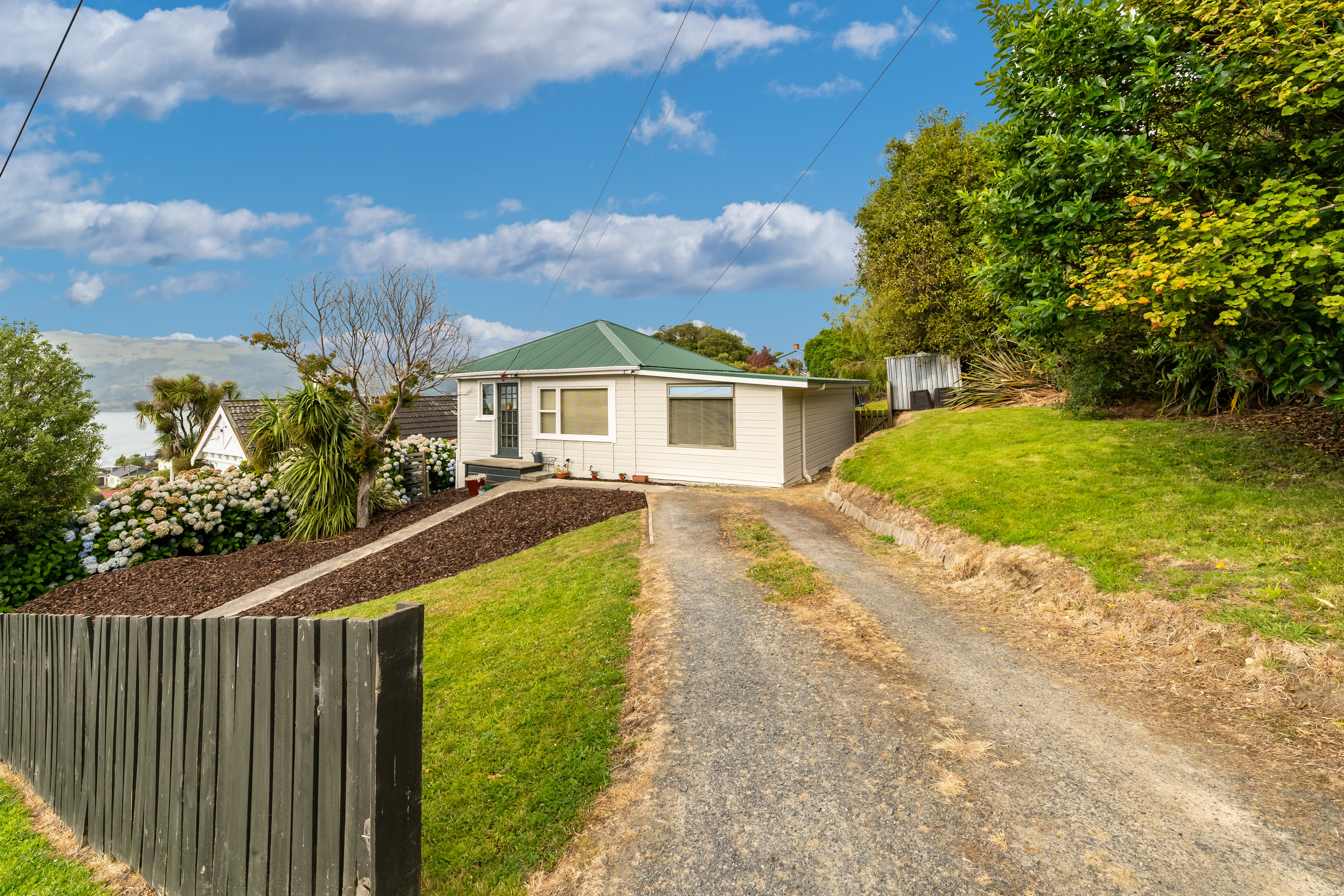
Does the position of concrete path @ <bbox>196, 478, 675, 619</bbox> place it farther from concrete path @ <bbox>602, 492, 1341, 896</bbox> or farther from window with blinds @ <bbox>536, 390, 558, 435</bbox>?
concrete path @ <bbox>602, 492, 1341, 896</bbox>

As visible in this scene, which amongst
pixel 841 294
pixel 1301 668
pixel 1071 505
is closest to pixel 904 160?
pixel 841 294

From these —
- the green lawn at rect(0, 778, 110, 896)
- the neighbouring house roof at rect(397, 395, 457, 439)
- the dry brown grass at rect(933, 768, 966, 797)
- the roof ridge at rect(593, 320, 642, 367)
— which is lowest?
the green lawn at rect(0, 778, 110, 896)

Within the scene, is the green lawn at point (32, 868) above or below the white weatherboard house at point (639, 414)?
below

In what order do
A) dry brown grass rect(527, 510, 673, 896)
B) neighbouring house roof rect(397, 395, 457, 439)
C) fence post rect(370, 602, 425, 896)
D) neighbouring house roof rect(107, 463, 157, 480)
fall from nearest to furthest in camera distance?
fence post rect(370, 602, 425, 896) < dry brown grass rect(527, 510, 673, 896) < neighbouring house roof rect(397, 395, 457, 439) < neighbouring house roof rect(107, 463, 157, 480)

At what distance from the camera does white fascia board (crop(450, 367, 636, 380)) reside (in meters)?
15.5

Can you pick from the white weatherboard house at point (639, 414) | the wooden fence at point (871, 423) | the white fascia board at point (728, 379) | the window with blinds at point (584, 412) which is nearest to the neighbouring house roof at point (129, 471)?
the white weatherboard house at point (639, 414)

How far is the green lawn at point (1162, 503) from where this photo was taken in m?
5.24

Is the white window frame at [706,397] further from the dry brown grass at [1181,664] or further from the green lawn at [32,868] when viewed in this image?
the green lawn at [32,868]

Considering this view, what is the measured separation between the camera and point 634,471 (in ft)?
51.4

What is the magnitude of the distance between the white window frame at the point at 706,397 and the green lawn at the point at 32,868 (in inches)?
465

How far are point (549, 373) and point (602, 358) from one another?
1441mm

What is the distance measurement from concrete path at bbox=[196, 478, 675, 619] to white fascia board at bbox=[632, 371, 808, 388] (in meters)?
2.51

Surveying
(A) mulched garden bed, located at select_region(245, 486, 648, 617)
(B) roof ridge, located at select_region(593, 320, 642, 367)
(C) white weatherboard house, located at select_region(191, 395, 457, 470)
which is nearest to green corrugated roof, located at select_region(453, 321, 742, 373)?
(B) roof ridge, located at select_region(593, 320, 642, 367)

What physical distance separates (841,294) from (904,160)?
5779 mm
